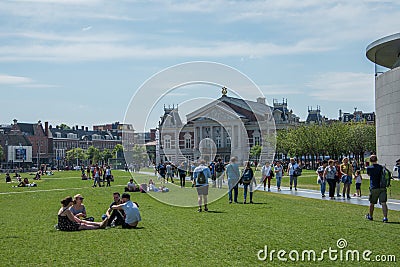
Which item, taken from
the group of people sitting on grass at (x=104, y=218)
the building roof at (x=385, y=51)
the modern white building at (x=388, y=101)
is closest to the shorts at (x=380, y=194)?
the group of people sitting on grass at (x=104, y=218)

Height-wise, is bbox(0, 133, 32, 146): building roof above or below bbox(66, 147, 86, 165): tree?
above

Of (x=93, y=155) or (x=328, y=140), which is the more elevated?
(x=328, y=140)

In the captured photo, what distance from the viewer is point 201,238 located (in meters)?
14.6

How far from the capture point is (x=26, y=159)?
16550cm

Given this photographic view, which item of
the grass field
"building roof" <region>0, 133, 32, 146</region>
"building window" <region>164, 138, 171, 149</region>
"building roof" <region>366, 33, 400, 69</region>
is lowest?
the grass field

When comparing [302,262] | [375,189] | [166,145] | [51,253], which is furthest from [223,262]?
[166,145]

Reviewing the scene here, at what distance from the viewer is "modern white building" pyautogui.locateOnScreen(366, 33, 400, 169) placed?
1943 inches

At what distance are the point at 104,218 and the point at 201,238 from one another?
4.62 m

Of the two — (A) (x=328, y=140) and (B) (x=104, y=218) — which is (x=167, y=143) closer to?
(B) (x=104, y=218)

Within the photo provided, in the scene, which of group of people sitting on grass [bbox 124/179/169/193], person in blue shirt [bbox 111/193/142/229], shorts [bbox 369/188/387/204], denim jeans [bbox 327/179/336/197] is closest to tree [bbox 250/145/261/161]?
group of people sitting on grass [bbox 124/179/169/193]

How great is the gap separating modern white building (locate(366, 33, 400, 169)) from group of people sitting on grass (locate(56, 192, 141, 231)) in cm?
3678

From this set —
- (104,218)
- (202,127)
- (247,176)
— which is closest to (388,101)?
(202,127)

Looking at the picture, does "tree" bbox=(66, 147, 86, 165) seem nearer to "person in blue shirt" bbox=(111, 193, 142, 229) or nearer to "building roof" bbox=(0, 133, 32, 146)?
"building roof" bbox=(0, 133, 32, 146)

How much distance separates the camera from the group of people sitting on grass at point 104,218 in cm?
1666
